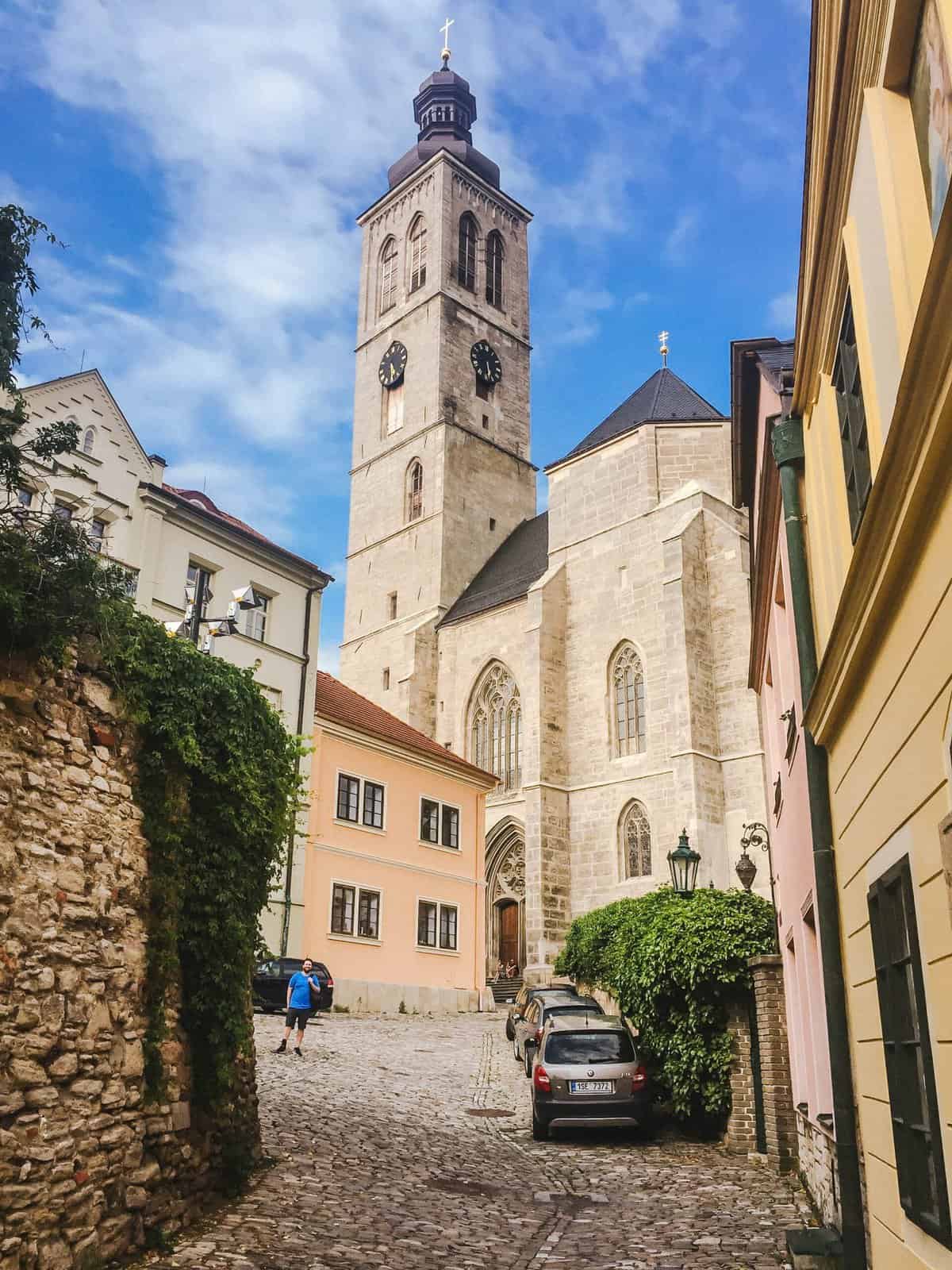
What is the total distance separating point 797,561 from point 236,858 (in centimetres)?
467

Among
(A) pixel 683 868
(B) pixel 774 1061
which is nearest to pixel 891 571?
(B) pixel 774 1061

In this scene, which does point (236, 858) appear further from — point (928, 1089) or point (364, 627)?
point (364, 627)

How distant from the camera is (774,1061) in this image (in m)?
11.1

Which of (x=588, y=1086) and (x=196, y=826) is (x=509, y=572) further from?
(x=196, y=826)

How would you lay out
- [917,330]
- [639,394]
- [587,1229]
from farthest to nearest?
[639,394] → [587,1229] → [917,330]

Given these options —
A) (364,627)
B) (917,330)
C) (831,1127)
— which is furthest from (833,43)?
(364,627)

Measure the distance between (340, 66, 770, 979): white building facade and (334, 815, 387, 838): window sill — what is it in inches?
345

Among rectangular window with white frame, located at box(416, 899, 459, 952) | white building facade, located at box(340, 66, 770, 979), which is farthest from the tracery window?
rectangular window with white frame, located at box(416, 899, 459, 952)

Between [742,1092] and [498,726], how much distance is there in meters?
28.6

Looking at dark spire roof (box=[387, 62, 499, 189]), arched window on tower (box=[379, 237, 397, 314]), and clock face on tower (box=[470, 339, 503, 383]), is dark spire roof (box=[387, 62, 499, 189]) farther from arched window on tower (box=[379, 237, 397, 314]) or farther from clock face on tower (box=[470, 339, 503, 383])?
clock face on tower (box=[470, 339, 503, 383])

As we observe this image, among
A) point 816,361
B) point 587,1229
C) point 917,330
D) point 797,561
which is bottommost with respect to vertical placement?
point 587,1229

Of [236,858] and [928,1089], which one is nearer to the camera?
[928,1089]

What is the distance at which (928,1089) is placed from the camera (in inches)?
153

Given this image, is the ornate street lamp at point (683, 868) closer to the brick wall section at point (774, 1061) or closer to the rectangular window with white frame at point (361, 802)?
the brick wall section at point (774, 1061)
